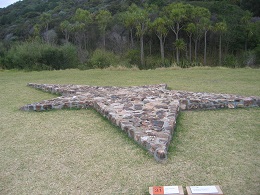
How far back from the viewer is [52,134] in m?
4.25

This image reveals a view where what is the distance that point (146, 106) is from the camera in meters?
4.97

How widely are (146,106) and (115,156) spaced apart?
1.75 metres

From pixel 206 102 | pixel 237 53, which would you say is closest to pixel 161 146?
pixel 206 102

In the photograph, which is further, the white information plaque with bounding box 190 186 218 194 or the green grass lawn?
the green grass lawn

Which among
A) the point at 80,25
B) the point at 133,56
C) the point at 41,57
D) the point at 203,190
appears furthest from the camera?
the point at 80,25

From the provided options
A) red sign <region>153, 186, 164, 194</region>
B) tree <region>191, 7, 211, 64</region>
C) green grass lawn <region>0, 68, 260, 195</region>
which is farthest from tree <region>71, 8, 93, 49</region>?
red sign <region>153, 186, 164, 194</region>

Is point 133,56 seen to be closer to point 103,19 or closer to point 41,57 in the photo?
point 103,19

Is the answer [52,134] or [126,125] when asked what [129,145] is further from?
[52,134]

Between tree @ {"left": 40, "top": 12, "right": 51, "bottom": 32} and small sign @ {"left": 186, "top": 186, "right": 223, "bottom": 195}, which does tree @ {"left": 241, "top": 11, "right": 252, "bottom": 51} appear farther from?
small sign @ {"left": 186, "top": 186, "right": 223, "bottom": 195}

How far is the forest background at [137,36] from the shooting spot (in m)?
16.9

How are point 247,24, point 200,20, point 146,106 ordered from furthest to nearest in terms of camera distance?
point 247,24, point 200,20, point 146,106

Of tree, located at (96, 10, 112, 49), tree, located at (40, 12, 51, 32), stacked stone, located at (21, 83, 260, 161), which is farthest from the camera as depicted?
tree, located at (40, 12, 51, 32)

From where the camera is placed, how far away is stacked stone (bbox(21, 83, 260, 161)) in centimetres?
362

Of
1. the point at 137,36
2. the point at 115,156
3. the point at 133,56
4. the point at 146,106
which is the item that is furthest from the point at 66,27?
the point at 115,156
